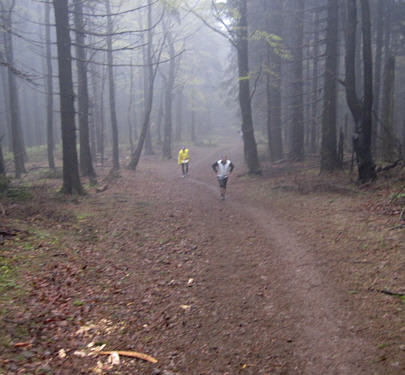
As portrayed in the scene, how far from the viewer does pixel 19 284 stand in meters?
6.08

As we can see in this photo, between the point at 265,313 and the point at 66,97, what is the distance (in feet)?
36.0

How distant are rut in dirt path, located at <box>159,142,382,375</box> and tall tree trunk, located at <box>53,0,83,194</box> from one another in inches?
279

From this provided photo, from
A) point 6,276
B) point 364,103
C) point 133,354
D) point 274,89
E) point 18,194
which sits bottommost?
point 133,354

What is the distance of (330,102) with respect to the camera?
16.2m

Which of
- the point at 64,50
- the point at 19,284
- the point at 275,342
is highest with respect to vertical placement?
the point at 64,50

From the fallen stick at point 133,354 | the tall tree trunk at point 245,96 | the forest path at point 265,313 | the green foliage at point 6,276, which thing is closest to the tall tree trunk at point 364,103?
the forest path at point 265,313

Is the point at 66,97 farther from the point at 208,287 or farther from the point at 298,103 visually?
the point at 298,103

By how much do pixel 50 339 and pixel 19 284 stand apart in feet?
5.38

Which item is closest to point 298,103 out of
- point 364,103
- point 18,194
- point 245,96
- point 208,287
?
point 245,96

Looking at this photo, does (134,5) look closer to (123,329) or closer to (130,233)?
(130,233)

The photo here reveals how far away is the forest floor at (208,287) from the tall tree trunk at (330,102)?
3.65 m

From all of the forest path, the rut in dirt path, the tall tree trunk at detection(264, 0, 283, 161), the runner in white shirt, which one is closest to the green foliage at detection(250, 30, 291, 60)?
the tall tree trunk at detection(264, 0, 283, 161)

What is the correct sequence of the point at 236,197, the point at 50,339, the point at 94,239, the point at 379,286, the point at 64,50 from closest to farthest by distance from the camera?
the point at 50,339 < the point at 379,286 < the point at 94,239 < the point at 64,50 < the point at 236,197

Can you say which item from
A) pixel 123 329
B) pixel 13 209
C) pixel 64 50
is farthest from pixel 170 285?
pixel 64 50
